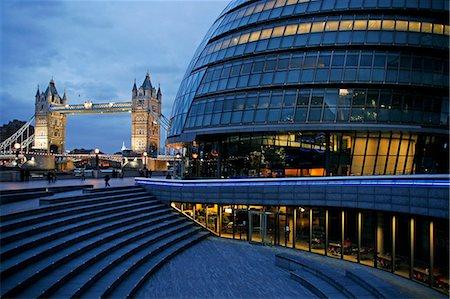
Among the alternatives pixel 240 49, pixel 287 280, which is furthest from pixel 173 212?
pixel 240 49

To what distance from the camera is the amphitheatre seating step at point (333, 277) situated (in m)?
17.6

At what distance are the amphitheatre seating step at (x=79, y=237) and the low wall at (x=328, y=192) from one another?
2.88 metres

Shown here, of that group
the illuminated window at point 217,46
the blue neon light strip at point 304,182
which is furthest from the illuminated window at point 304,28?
the blue neon light strip at point 304,182

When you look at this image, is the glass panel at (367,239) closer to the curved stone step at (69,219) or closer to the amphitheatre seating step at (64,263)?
the amphitheatre seating step at (64,263)

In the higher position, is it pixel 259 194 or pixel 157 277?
pixel 259 194

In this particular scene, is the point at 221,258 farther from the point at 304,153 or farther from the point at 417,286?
the point at 304,153

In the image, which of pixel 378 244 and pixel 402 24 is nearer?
pixel 378 244

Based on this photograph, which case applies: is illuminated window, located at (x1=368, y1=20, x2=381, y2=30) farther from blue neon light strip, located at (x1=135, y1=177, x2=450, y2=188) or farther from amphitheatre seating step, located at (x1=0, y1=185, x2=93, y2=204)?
amphitheatre seating step, located at (x1=0, y1=185, x2=93, y2=204)

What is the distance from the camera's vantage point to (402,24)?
35375 millimetres

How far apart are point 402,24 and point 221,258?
26.3 meters

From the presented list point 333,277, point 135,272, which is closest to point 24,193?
point 135,272

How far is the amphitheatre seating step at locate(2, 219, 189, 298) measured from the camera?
13578 mm

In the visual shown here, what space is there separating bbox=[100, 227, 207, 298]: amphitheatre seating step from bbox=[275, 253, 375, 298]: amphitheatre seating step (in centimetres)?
709

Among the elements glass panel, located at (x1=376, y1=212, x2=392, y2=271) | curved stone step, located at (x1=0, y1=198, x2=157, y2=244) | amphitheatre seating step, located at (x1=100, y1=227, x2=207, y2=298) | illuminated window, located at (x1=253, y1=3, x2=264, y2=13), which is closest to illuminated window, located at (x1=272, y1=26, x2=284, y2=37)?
illuminated window, located at (x1=253, y1=3, x2=264, y2=13)
